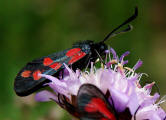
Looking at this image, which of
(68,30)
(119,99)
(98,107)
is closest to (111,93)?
(119,99)

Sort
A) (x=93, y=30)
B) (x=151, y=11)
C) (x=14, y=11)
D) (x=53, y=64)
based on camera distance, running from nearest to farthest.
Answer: (x=53, y=64), (x=14, y=11), (x=93, y=30), (x=151, y=11)

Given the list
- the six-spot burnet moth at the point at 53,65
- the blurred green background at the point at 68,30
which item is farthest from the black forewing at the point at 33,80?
the blurred green background at the point at 68,30

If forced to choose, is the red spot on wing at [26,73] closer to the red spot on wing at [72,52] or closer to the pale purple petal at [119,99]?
the red spot on wing at [72,52]

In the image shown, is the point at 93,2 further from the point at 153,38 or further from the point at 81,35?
the point at 153,38

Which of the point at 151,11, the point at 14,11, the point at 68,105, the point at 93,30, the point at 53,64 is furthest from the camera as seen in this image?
the point at 151,11

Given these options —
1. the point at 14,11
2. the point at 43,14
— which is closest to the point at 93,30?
the point at 43,14

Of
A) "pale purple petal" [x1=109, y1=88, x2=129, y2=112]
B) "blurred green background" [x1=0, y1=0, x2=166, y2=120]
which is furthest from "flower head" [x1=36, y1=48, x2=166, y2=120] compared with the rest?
"blurred green background" [x1=0, y1=0, x2=166, y2=120]

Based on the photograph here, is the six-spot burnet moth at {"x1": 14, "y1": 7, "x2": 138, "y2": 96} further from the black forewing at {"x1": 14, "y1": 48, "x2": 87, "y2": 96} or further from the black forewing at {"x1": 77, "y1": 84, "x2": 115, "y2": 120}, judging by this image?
the black forewing at {"x1": 77, "y1": 84, "x2": 115, "y2": 120}
